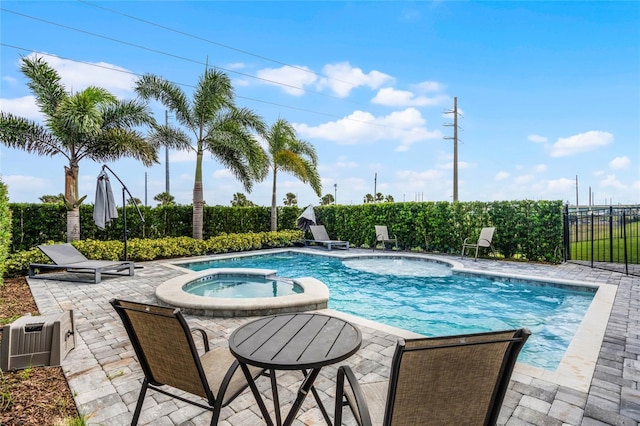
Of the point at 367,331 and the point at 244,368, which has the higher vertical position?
→ the point at 244,368

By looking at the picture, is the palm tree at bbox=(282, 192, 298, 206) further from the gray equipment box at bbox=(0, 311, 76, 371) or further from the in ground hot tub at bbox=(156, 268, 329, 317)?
the gray equipment box at bbox=(0, 311, 76, 371)

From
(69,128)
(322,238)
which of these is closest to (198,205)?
(69,128)

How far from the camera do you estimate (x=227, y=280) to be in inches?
322

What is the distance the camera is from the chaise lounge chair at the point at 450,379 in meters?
1.41

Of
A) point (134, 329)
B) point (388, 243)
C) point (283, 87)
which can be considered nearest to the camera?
point (134, 329)

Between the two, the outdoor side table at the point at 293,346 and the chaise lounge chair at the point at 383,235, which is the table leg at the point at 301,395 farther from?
the chaise lounge chair at the point at 383,235

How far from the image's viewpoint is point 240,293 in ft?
23.2

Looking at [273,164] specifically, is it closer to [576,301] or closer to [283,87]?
[283,87]

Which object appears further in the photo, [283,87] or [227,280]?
[283,87]

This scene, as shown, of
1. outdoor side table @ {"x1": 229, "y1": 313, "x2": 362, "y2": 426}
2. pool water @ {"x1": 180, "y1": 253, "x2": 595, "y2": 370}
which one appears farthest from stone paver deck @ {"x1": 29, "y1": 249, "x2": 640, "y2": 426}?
pool water @ {"x1": 180, "y1": 253, "x2": 595, "y2": 370}

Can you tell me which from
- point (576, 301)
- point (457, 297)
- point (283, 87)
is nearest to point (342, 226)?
point (283, 87)

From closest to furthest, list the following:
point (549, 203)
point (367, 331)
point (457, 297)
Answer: point (367, 331), point (457, 297), point (549, 203)

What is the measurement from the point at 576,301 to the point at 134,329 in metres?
7.31

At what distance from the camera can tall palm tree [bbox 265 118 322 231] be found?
52.1ft
